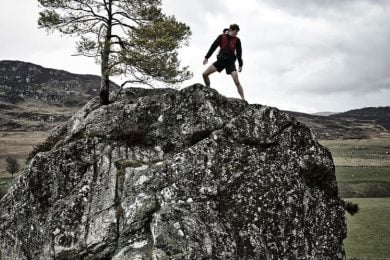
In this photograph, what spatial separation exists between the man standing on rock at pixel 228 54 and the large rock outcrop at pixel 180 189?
5.87 feet

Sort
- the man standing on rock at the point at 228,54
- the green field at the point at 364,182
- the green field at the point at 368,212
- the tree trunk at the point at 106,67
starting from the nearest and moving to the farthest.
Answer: the man standing on rock at the point at 228,54 < the tree trunk at the point at 106,67 < the green field at the point at 368,212 < the green field at the point at 364,182

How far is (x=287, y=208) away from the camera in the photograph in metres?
19.2

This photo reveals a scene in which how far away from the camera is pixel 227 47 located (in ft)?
72.7

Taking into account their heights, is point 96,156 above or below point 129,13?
below

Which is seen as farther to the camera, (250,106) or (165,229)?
(250,106)

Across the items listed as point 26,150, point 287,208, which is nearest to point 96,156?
point 287,208

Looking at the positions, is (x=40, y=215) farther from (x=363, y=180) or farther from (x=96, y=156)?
(x=363, y=180)

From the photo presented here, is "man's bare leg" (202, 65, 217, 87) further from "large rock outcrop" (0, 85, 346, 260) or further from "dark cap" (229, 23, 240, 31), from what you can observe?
"dark cap" (229, 23, 240, 31)

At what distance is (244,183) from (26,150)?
16817 cm

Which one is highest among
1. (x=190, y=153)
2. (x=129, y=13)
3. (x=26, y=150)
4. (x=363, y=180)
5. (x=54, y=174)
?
(x=129, y=13)

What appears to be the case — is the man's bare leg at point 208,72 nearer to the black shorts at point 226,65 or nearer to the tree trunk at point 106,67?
the black shorts at point 226,65

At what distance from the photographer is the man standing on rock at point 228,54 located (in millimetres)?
22047

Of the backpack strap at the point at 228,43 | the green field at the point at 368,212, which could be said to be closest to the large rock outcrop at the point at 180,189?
the backpack strap at the point at 228,43

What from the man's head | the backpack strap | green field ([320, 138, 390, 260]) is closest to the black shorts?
the backpack strap
